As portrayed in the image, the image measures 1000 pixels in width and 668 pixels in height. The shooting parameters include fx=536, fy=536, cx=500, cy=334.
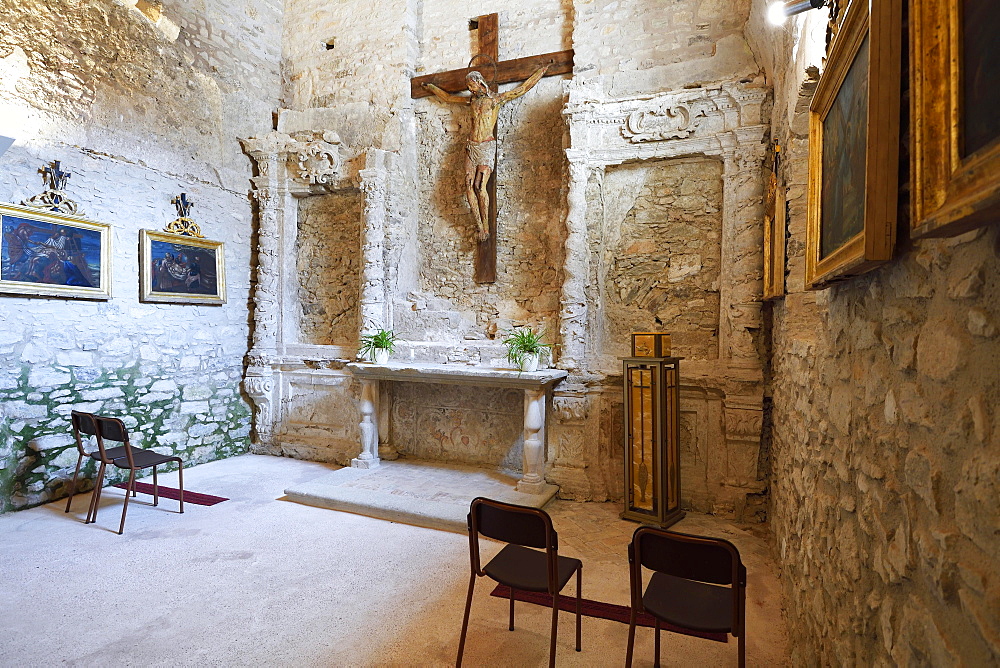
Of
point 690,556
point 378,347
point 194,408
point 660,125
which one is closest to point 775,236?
point 660,125

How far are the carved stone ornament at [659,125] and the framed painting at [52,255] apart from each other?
16.3 feet

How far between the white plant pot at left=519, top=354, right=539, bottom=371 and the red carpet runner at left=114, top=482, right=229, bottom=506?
9.63 ft

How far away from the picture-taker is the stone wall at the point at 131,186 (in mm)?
4445

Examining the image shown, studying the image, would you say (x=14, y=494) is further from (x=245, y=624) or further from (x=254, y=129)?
(x=254, y=129)

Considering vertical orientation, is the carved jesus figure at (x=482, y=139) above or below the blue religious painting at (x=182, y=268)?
above

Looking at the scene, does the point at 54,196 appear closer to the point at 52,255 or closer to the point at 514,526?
the point at 52,255

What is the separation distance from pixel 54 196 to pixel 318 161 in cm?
251

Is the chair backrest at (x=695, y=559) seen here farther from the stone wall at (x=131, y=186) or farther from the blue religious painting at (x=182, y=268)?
the blue religious painting at (x=182, y=268)

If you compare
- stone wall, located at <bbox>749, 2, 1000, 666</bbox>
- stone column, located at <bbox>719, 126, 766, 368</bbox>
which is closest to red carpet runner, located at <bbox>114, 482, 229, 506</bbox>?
stone wall, located at <bbox>749, 2, 1000, 666</bbox>

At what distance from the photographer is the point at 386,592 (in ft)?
10.6

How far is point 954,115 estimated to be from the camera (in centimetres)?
88

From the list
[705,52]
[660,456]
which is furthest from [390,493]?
[705,52]

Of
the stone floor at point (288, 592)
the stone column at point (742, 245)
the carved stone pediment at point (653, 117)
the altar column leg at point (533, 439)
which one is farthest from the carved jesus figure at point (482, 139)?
the stone floor at point (288, 592)

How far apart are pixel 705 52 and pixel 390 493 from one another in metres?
4.86
